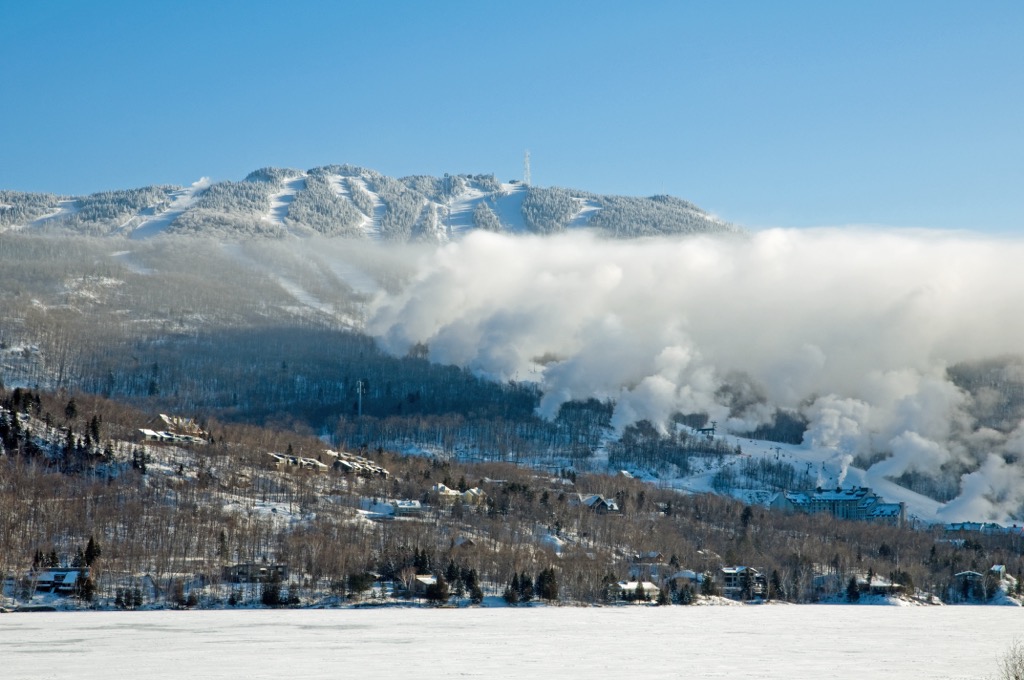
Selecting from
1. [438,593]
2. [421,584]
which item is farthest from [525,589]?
[421,584]

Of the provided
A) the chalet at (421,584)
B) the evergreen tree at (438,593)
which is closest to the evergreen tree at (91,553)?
the chalet at (421,584)

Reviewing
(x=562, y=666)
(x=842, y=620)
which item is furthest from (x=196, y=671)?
(x=842, y=620)

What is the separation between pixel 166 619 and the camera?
12662 cm

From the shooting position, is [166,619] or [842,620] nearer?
[166,619]

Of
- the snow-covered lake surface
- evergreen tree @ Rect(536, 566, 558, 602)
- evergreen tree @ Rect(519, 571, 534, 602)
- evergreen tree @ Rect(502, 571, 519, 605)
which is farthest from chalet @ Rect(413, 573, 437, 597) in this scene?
the snow-covered lake surface

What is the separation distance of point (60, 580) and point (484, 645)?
3155 inches

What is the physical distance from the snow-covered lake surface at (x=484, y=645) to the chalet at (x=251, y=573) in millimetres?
19362

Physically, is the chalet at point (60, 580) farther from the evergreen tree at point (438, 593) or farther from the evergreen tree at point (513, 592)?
the evergreen tree at point (513, 592)

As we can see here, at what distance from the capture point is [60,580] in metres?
152

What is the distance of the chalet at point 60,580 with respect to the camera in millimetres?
149625

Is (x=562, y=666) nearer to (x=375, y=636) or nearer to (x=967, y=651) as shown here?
(x=375, y=636)

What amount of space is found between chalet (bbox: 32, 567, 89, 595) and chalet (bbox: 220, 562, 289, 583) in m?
20.9

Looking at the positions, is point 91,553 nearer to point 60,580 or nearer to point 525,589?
point 60,580

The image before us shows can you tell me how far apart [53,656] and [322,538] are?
111 metres
